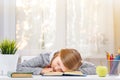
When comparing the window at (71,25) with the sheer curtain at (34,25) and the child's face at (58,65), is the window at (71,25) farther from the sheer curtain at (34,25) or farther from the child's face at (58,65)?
the child's face at (58,65)

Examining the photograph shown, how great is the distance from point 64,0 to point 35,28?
19.5 inches

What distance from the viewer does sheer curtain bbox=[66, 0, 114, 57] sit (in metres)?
3.19

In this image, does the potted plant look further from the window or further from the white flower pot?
the window

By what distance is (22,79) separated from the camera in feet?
3.92

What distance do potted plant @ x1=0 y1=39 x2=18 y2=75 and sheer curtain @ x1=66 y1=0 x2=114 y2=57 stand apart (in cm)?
190

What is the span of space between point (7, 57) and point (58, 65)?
0.29m

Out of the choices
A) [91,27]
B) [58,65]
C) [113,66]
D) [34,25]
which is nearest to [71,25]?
[91,27]

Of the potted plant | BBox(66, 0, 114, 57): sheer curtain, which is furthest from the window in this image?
the potted plant

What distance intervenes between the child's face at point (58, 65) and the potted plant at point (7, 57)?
25 centimetres

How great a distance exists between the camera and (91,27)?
10.5 feet

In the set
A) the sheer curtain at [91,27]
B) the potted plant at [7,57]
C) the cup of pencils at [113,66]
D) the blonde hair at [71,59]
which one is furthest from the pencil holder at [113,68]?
the sheer curtain at [91,27]

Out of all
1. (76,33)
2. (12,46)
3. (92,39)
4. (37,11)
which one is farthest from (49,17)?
(12,46)

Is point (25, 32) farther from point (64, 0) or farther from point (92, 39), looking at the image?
point (92, 39)

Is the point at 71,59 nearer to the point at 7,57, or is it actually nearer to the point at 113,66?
the point at 113,66
